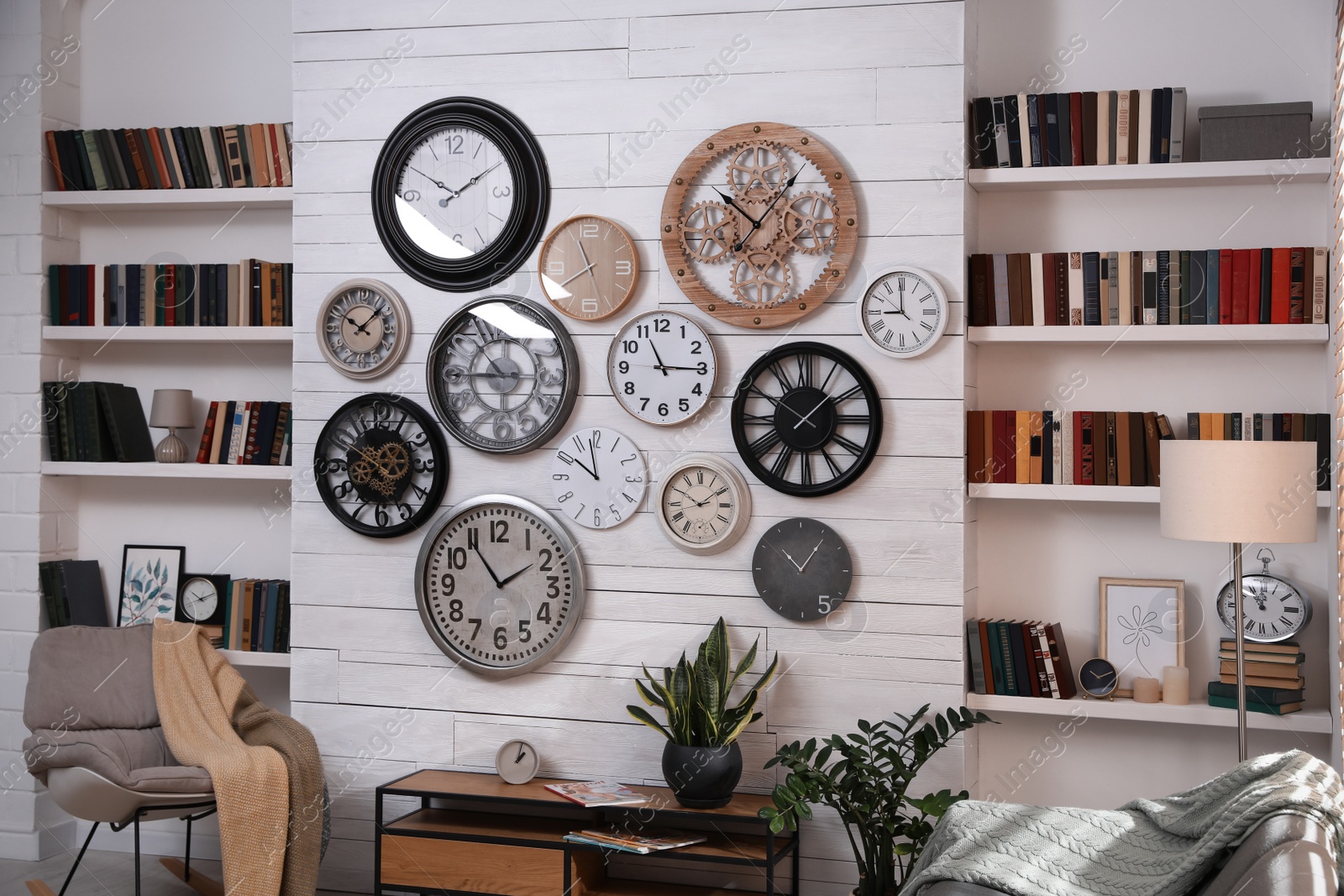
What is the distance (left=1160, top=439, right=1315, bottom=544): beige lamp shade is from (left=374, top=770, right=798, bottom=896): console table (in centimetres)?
139

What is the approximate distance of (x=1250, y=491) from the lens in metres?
2.63

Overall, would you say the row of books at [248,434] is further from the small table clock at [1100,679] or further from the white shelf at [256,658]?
the small table clock at [1100,679]

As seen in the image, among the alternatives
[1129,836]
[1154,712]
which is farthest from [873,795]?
[1154,712]

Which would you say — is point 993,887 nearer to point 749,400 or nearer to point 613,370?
point 749,400

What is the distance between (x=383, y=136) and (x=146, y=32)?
51.0 inches

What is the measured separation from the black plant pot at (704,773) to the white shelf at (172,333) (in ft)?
6.30

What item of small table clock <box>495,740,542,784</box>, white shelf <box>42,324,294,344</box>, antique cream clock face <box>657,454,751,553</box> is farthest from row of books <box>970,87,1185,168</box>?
white shelf <box>42,324,294,344</box>

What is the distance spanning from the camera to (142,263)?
4.11 metres

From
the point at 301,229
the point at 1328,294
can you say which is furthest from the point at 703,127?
the point at 1328,294

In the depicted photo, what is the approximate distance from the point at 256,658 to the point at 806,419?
2080 mm

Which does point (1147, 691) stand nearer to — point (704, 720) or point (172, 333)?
point (704, 720)

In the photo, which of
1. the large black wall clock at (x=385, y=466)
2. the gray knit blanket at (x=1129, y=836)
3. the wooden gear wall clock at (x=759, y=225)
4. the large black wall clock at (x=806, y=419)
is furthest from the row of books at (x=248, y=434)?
the gray knit blanket at (x=1129, y=836)

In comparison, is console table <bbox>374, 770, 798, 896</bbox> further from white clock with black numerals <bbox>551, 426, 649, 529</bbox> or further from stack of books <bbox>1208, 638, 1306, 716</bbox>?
stack of books <bbox>1208, 638, 1306, 716</bbox>

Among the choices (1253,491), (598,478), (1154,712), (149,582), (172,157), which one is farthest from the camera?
(149,582)
